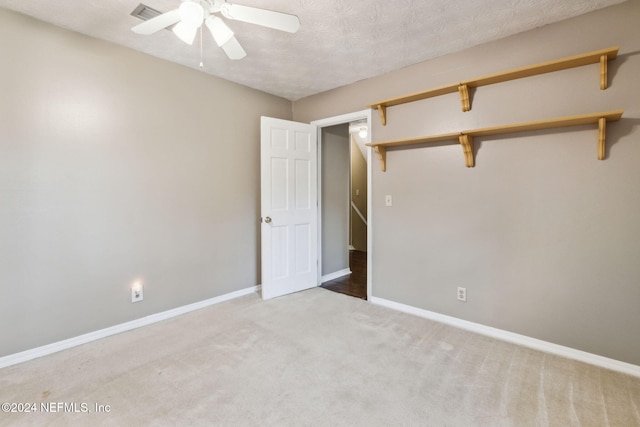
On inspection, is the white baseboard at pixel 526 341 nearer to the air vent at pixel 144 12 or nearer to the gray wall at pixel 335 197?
the gray wall at pixel 335 197

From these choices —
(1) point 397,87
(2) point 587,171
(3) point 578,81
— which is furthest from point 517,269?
(1) point 397,87

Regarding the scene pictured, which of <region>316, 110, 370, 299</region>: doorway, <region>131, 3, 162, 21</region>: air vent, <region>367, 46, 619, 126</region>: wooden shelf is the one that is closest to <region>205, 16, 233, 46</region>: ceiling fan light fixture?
<region>131, 3, 162, 21</region>: air vent

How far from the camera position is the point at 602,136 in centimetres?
195

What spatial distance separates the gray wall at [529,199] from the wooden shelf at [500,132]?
0.20ft

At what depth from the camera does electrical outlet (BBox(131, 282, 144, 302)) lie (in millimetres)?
2646

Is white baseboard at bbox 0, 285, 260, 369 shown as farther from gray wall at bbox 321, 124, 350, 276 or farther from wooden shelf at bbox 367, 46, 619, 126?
wooden shelf at bbox 367, 46, 619, 126

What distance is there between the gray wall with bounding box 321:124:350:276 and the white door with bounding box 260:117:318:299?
0.98 ft

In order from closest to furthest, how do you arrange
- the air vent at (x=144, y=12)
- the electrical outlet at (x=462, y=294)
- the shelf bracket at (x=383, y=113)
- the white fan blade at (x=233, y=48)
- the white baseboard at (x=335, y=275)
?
the white fan blade at (x=233, y=48) < the air vent at (x=144, y=12) < the electrical outlet at (x=462, y=294) < the shelf bracket at (x=383, y=113) < the white baseboard at (x=335, y=275)

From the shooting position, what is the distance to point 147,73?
2666mm

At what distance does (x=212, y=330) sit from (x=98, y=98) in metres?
2.14

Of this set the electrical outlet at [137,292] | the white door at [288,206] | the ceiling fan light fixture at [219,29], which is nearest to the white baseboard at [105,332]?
the electrical outlet at [137,292]

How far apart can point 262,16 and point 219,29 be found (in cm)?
27

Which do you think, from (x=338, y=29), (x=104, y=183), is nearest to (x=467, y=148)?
(x=338, y=29)

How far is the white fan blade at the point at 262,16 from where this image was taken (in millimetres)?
1581
